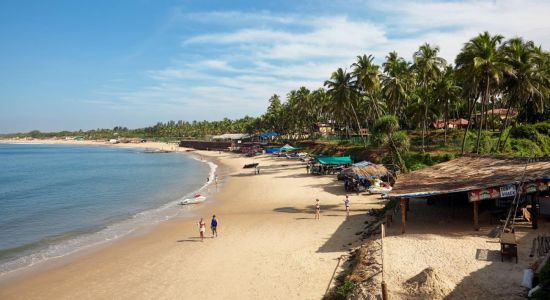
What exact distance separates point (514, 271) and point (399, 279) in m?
3.47

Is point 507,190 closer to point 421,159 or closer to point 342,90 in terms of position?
point 421,159

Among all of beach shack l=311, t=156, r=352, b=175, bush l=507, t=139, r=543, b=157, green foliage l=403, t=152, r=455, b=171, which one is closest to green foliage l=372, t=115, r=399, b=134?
green foliage l=403, t=152, r=455, b=171

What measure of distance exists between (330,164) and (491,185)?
2917 cm

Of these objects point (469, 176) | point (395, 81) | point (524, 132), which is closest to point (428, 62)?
point (395, 81)

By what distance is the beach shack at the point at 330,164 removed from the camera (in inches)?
1777

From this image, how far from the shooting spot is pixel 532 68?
3344 cm

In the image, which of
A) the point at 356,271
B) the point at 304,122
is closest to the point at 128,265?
the point at 356,271

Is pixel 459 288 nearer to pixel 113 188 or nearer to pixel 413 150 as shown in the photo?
pixel 413 150

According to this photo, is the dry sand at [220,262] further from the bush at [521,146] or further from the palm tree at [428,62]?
the palm tree at [428,62]

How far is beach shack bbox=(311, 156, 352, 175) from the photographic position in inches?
1777

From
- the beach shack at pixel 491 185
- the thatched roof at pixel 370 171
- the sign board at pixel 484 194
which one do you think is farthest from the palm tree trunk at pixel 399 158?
the sign board at pixel 484 194

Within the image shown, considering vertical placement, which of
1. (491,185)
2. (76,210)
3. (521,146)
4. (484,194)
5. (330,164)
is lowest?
(76,210)

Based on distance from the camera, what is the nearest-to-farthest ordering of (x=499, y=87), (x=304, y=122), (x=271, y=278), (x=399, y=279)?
(x=399, y=279), (x=271, y=278), (x=499, y=87), (x=304, y=122)

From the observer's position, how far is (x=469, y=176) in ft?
68.2
